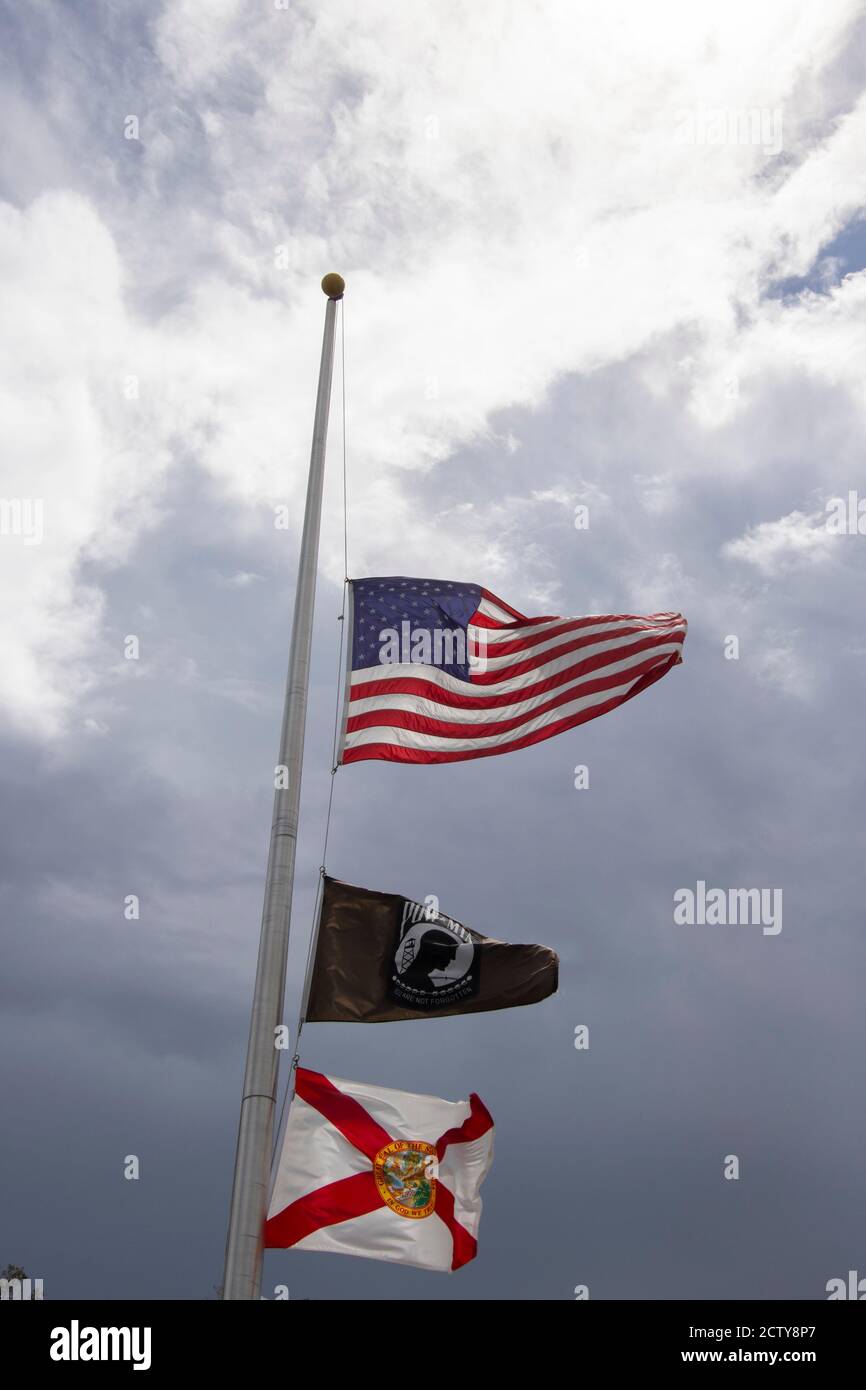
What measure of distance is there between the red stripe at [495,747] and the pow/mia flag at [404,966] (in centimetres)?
176

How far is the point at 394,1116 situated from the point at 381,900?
2.44 meters

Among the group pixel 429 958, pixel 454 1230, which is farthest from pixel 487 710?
pixel 454 1230

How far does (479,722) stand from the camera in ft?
51.6

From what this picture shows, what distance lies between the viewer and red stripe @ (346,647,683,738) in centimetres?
1513

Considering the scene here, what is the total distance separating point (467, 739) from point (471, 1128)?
4846mm

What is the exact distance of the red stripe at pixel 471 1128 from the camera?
1321cm

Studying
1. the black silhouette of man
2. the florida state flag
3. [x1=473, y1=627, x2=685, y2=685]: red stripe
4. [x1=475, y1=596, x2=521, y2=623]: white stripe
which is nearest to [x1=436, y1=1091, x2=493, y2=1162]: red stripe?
A: the florida state flag

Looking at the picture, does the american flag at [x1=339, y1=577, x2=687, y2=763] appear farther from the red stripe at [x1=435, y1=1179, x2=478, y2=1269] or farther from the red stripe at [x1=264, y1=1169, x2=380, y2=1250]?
the red stripe at [x1=435, y1=1179, x2=478, y2=1269]

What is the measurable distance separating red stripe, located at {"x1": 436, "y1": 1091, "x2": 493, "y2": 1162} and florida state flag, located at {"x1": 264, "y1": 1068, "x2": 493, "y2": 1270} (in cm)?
1
